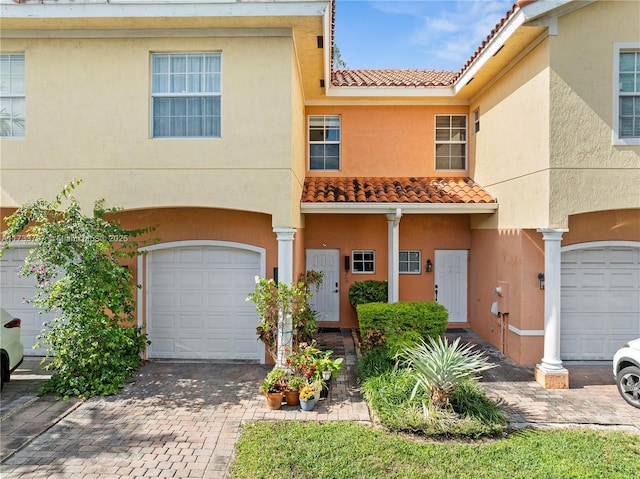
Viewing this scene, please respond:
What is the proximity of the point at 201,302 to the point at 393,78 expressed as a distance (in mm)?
9784

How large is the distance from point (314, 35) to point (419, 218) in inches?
Answer: 264

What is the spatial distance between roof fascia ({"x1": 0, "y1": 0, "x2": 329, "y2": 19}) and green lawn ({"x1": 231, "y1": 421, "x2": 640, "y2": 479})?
7750 mm

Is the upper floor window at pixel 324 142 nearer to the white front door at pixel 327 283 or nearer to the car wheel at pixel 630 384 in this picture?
the white front door at pixel 327 283

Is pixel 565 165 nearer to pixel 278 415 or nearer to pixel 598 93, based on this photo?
pixel 598 93

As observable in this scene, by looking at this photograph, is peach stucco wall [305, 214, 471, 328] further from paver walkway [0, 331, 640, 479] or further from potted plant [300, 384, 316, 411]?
potted plant [300, 384, 316, 411]

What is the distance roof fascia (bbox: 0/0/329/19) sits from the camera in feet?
26.2

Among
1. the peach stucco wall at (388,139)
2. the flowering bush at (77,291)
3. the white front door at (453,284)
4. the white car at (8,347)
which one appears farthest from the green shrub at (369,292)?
the white car at (8,347)

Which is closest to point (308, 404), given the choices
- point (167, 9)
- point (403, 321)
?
point (403, 321)

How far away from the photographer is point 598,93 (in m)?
8.39

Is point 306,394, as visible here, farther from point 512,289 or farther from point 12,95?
point 12,95

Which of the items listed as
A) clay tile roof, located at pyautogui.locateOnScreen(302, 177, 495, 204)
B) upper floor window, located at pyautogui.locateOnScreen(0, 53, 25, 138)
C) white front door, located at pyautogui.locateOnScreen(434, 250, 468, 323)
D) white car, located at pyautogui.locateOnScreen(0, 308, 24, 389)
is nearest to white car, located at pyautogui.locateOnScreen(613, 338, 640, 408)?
clay tile roof, located at pyautogui.locateOnScreen(302, 177, 495, 204)

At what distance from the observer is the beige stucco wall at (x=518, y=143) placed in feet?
28.3

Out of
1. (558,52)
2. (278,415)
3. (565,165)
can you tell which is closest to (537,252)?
(565,165)

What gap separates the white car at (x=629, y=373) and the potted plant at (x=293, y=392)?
606 cm
